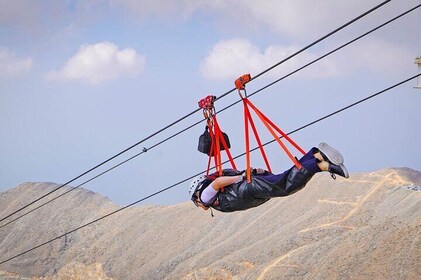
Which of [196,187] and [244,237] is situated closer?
[196,187]

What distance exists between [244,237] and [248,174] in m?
45.9

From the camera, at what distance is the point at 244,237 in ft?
180

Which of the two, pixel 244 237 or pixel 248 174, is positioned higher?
pixel 248 174

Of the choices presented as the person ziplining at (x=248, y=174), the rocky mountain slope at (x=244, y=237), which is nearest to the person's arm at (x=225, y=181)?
the person ziplining at (x=248, y=174)

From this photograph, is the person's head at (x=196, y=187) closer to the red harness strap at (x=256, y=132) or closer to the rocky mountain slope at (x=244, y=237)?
the red harness strap at (x=256, y=132)

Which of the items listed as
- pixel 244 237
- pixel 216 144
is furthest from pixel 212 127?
pixel 244 237

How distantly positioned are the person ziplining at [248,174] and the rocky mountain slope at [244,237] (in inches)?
926

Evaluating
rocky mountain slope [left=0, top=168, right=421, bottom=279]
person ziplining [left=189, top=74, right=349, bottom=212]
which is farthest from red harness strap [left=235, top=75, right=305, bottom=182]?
rocky mountain slope [left=0, top=168, right=421, bottom=279]

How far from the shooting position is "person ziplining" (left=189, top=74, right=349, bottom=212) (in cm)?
895

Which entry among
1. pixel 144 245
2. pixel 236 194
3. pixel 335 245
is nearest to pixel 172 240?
pixel 144 245

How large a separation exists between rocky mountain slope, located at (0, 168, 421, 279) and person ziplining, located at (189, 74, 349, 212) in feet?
77.2

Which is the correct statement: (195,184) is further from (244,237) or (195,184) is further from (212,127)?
(244,237)

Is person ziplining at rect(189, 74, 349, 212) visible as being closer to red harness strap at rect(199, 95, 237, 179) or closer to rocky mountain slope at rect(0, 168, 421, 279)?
red harness strap at rect(199, 95, 237, 179)

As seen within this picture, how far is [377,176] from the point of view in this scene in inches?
2311
